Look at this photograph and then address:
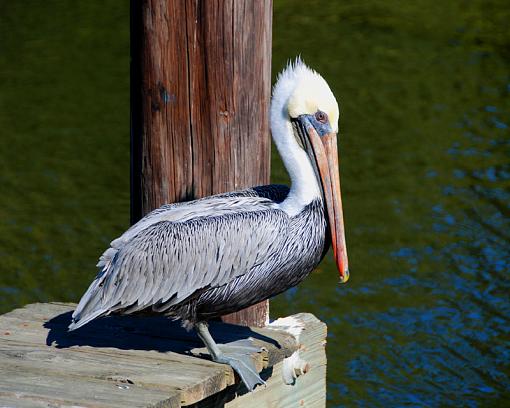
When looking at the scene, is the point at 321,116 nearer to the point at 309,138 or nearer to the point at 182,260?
the point at 309,138

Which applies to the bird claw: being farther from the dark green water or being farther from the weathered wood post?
the dark green water

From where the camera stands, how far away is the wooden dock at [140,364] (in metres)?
3.54

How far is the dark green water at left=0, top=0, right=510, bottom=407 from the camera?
21.9ft

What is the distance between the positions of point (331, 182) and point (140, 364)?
3.40 feet

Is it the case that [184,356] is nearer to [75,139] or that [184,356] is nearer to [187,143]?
[187,143]

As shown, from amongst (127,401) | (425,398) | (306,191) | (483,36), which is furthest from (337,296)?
(483,36)

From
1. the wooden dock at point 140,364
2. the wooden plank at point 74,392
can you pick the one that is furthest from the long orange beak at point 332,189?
the wooden plank at point 74,392

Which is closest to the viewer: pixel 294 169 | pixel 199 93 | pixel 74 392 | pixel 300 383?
pixel 74 392

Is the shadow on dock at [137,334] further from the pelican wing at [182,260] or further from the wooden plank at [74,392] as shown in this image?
the wooden plank at [74,392]

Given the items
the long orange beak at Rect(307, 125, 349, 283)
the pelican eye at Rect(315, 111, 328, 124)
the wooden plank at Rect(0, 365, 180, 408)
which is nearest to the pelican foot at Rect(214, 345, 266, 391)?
the wooden plank at Rect(0, 365, 180, 408)

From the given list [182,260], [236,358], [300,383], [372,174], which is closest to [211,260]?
[182,260]

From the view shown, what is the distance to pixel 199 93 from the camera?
4227 mm

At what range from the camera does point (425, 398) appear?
625 cm

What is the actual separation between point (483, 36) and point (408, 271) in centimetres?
568
